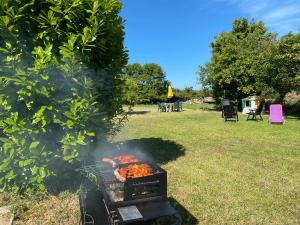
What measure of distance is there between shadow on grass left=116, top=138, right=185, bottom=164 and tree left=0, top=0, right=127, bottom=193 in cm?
232

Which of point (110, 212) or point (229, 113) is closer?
point (110, 212)

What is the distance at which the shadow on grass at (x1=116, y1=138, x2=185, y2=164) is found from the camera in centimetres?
720

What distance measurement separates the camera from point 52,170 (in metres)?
4.38

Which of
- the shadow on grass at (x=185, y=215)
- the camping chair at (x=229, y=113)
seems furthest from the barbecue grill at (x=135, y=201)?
the camping chair at (x=229, y=113)

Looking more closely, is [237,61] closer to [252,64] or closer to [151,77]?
[252,64]

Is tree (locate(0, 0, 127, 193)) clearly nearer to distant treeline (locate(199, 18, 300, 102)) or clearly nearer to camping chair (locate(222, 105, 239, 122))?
camping chair (locate(222, 105, 239, 122))

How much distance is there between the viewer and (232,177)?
5680 mm

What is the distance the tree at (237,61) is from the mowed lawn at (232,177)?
12.7 metres

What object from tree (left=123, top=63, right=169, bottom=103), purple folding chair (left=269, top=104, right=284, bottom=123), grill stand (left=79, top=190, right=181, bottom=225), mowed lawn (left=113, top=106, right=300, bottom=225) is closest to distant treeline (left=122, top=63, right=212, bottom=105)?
tree (left=123, top=63, right=169, bottom=103)

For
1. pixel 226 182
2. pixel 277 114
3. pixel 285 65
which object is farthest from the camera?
pixel 285 65

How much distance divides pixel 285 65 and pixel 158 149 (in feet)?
42.3

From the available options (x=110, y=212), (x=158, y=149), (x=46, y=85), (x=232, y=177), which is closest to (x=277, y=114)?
(x=158, y=149)

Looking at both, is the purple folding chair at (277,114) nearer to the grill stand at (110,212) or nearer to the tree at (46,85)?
the tree at (46,85)

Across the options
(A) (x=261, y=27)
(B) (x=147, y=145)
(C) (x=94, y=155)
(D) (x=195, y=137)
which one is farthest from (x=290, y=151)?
(A) (x=261, y=27)
